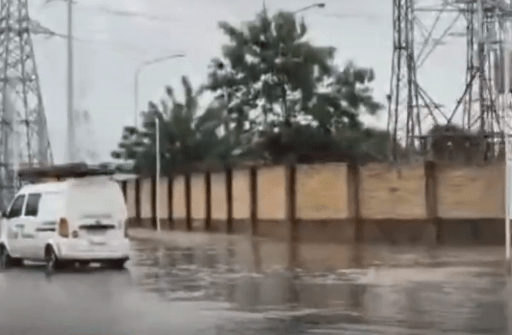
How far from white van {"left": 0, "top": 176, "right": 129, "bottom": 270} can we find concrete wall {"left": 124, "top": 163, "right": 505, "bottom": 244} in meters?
14.7

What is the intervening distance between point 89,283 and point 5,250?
5.61 m

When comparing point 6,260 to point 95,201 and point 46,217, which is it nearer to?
point 46,217

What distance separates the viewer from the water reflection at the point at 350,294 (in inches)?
648

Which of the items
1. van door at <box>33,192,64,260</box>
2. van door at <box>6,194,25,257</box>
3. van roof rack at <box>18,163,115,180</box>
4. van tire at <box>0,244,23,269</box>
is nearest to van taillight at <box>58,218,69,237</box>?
van door at <box>33,192,64,260</box>

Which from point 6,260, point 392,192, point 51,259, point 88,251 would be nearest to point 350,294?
point 88,251

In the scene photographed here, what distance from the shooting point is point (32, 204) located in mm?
28594

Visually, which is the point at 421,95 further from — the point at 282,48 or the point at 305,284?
the point at 305,284

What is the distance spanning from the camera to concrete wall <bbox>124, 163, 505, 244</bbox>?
40156 mm

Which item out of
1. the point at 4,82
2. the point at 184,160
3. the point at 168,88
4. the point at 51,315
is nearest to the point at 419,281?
the point at 51,315

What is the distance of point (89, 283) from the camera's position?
81.0 feet

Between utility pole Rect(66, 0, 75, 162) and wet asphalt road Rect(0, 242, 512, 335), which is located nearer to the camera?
wet asphalt road Rect(0, 242, 512, 335)

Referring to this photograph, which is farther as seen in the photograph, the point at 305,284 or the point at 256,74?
the point at 256,74

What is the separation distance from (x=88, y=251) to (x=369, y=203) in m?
17.5

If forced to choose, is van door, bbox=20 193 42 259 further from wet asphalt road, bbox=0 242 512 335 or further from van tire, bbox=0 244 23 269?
van tire, bbox=0 244 23 269
